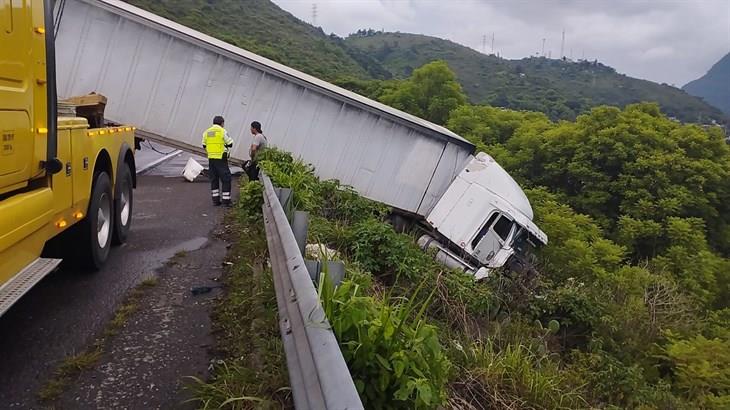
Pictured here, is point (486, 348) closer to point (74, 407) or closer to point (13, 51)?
point (74, 407)

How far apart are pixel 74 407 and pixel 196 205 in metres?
6.95

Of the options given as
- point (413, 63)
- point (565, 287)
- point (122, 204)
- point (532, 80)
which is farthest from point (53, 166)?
point (413, 63)

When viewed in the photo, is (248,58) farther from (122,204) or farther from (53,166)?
(53,166)

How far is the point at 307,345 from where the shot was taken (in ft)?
6.75

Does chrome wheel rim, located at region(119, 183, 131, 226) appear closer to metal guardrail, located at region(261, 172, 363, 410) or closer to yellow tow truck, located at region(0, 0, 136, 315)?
yellow tow truck, located at region(0, 0, 136, 315)

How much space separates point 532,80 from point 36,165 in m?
113

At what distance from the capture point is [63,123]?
169 inches

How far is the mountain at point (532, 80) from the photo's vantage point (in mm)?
95000

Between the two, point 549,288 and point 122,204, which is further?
point 549,288

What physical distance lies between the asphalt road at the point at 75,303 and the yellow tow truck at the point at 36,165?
1.10 ft

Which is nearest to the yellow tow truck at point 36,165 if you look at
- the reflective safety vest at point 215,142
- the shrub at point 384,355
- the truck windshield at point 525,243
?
the shrub at point 384,355

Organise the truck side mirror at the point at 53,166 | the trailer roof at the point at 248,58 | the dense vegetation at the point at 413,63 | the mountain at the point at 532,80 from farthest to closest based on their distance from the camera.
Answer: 1. the mountain at the point at 532,80
2. the dense vegetation at the point at 413,63
3. the trailer roof at the point at 248,58
4. the truck side mirror at the point at 53,166

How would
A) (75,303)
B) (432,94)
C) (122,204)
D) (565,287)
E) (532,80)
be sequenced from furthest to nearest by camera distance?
(532,80), (432,94), (565,287), (122,204), (75,303)

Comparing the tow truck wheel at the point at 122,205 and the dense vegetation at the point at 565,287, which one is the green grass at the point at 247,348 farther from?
the tow truck wheel at the point at 122,205
